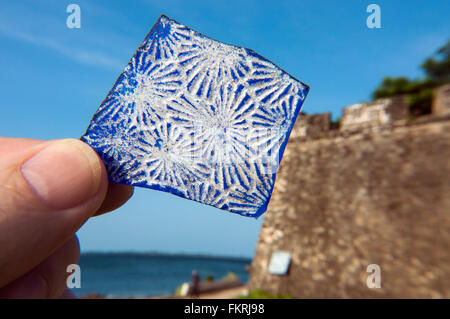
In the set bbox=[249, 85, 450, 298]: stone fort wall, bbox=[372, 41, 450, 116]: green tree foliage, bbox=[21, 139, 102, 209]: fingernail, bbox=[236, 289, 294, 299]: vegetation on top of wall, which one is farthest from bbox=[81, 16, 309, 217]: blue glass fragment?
bbox=[372, 41, 450, 116]: green tree foliage

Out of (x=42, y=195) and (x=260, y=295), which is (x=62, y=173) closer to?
(x=42, y=195)

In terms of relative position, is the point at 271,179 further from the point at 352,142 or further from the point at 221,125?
the point at 352,142

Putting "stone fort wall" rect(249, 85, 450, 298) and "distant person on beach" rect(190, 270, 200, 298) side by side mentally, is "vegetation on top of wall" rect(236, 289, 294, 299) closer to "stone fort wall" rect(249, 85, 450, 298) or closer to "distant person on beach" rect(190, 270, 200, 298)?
"stone fort wall" rect(249, 85, 450, 298)

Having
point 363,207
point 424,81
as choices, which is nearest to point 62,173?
point 363,207

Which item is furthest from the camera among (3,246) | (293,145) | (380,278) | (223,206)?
(293,145)

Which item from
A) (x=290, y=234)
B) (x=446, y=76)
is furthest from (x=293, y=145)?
(x=446, y=76)

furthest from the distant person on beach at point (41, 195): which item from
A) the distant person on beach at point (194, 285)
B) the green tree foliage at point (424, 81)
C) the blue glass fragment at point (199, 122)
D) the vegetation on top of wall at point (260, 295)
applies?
the green tree foliage at point (424, 81)
